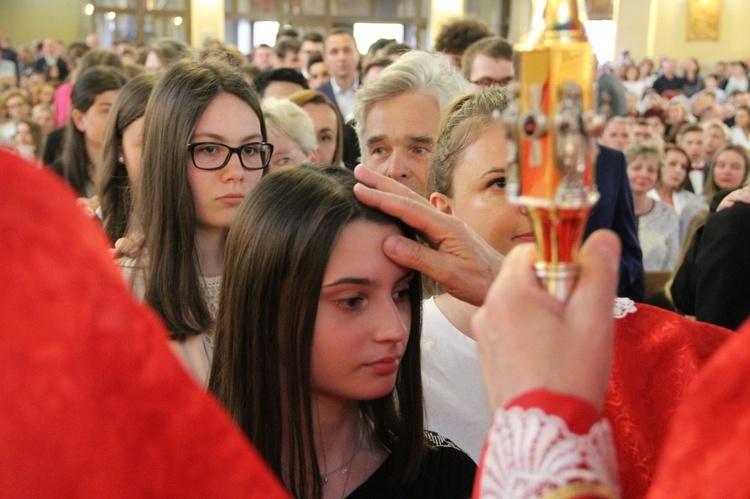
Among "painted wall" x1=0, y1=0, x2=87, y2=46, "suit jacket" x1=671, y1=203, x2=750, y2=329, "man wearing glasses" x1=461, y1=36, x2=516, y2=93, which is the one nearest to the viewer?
"suit jacket" x1=671, y1=203, x2=750, y2=329

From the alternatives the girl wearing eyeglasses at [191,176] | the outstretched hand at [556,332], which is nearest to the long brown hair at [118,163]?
the girl wearing eyeglasses at [191,176]

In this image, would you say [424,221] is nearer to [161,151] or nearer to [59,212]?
[59,212]

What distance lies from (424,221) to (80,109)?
3.13 meters

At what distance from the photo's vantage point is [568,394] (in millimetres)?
735

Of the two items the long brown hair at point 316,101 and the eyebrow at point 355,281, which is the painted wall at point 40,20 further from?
the eyebrow at point 355,281

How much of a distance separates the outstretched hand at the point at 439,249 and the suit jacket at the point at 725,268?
1.41 m

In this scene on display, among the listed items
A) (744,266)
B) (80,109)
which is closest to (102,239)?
(744,266)

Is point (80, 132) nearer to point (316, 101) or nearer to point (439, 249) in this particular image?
point (316, 101)

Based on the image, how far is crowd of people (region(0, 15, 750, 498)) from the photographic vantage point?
30.3 inches

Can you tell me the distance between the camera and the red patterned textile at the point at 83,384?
0.56 m

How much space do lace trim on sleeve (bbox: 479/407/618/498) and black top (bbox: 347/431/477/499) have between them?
76cm

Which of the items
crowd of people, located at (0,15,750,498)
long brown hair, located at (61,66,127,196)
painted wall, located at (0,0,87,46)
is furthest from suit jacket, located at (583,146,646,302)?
painted wall, located at (0,0,87,46)

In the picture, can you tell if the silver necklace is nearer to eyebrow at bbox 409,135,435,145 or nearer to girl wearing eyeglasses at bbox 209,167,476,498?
girl wearing eyeglasses at bbox 209,167,476,498

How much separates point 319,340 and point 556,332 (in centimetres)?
75
